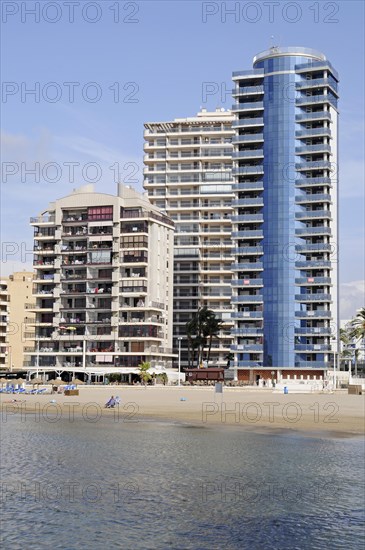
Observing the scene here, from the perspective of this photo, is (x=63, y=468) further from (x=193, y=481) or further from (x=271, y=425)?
(x=271, y=425)

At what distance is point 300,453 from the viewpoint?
45312mm

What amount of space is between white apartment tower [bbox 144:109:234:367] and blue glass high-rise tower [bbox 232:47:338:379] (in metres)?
23.6

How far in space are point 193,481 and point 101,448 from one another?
12.7 m

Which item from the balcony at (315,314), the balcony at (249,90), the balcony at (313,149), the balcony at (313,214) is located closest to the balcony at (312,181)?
the balcony at (313,149)

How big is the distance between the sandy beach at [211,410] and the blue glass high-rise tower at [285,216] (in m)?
39.4

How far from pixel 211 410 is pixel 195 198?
103 metres

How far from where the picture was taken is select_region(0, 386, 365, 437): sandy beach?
64.0m

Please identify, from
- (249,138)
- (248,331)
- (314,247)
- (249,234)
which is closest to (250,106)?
(249,138)

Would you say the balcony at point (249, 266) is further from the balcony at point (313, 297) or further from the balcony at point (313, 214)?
the balcony at point (313, 214)

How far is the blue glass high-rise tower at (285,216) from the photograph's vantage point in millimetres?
138125

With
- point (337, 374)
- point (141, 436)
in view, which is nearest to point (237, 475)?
point (141, 436)

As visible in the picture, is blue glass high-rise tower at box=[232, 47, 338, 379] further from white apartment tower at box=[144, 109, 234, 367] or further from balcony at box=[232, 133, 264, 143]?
white apartment tower at box=[144, 109, 234, 367]

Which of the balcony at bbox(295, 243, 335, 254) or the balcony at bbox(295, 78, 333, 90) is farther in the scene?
the balcony at bbox(295, 78, 333, 90)

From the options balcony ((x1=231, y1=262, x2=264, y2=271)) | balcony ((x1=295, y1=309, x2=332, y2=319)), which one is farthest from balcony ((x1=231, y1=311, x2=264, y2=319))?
balcony ((x1=231, y1=262, x2=264, y2=271))
